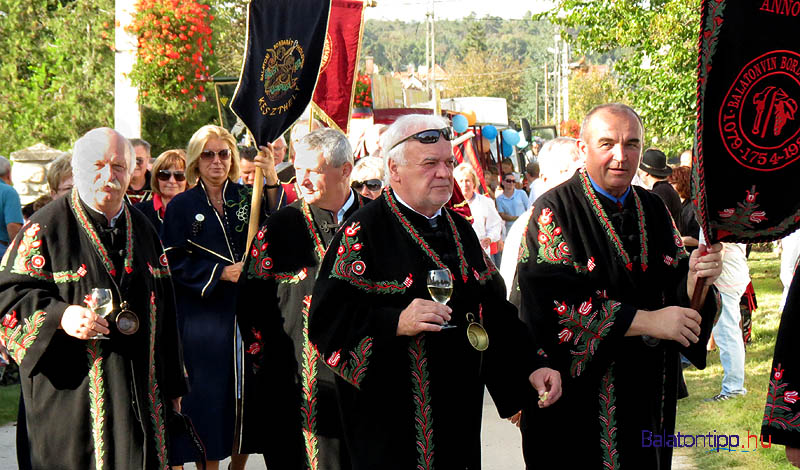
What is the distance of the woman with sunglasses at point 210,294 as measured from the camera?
6.71 meters

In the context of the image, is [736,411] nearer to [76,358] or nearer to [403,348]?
[403,348]

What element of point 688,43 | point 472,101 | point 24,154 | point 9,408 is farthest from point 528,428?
point 472,101

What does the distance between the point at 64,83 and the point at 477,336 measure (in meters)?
12.7

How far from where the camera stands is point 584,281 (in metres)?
4.79

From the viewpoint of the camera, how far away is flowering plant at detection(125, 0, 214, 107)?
13016mm

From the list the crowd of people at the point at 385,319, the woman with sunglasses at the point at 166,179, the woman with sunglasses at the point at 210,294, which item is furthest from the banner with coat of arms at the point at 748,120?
the woman with sunglasses at the point at 166,179

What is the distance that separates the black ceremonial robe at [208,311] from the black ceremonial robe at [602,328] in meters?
2.50

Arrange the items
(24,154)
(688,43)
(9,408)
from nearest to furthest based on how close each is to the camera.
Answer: (9,408), (24,154), (688,43)

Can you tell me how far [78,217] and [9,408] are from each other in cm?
445

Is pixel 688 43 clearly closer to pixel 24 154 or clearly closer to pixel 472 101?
pixel 24 154

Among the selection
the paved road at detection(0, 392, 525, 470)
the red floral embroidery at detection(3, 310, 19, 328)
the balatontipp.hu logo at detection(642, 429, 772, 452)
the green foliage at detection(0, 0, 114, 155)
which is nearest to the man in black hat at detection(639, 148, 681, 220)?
the balatontipp.hu logo at detection(642, 429, 772, 452)

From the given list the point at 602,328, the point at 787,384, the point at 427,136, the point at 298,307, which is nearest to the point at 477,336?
the point at 602,328

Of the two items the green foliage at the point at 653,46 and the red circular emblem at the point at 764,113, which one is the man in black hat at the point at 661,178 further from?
the red circular emblem at the point at 764,113

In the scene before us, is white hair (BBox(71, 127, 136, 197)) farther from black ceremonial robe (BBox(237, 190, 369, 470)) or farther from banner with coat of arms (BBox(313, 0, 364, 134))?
banner with coat of arms (BBox(313, 0, 364, 134))
